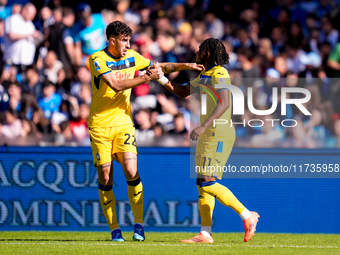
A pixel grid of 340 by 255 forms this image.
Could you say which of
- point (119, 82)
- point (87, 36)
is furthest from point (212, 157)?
point (87, 36)

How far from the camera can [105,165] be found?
19.9 ft

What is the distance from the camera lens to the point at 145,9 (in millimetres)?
11523

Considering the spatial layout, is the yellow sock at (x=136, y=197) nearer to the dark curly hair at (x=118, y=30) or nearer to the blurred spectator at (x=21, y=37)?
the dark curly hair at (x=118, y=30)

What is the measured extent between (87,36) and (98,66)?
4954 mm

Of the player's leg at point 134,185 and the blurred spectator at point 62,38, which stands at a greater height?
the blurred spectator at point 62,38

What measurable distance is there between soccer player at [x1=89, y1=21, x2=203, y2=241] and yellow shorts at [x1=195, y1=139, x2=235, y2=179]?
0.78 m

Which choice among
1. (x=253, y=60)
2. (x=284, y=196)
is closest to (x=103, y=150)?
(x=284, y=196)

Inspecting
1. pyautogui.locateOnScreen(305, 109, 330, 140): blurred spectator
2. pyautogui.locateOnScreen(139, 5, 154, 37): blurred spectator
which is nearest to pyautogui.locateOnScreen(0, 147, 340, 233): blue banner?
pyautogui.locateOnScreen(305, 109, 330, 140): blurred spectator

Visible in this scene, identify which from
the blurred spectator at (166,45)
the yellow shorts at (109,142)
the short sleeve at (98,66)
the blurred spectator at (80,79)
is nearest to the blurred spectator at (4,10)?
the blurred spectator at (80,79)

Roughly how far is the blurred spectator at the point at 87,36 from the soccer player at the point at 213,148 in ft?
16.3

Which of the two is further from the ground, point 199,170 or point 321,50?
point 321,50

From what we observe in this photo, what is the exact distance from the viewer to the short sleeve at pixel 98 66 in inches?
231

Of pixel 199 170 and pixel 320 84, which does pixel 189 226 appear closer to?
pixel 199 170

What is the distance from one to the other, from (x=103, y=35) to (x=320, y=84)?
439 centimetres
